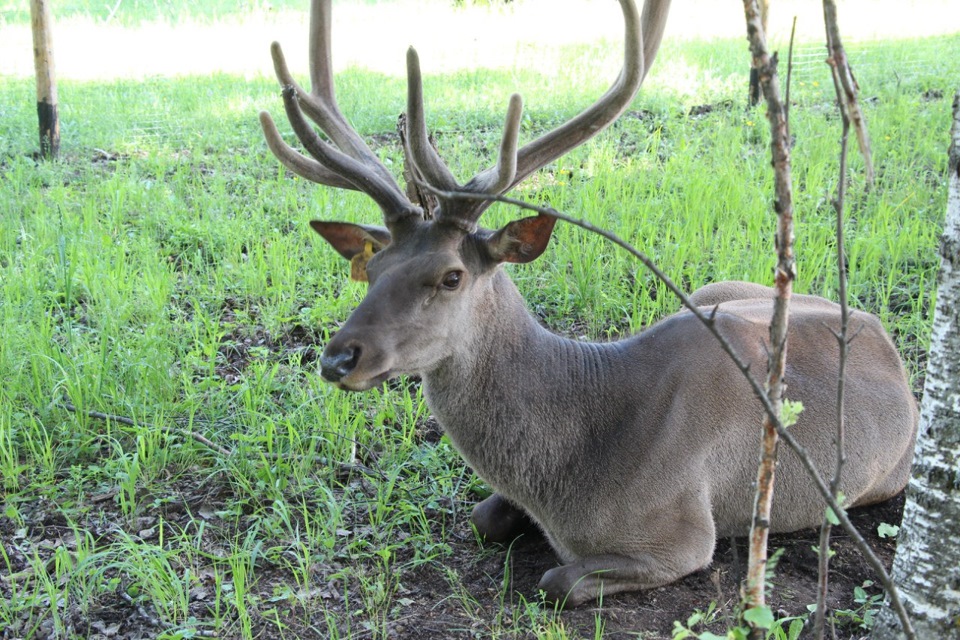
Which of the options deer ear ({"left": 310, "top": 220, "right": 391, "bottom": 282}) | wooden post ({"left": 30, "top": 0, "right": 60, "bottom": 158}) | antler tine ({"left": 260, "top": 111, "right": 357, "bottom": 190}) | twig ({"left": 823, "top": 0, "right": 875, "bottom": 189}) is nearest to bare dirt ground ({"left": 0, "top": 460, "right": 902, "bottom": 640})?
deer ear ({"left": 310, "top": 220, "right": 391, "bottom": 282})

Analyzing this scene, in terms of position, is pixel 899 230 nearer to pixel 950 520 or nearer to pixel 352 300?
pixel 352 300

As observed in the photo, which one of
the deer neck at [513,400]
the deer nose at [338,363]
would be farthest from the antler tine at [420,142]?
the deer nose at [338,363]

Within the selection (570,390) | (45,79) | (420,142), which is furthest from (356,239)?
(45,79)

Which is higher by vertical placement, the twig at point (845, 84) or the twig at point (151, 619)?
the twig at point (845, 84)

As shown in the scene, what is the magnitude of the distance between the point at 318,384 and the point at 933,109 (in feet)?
20.1

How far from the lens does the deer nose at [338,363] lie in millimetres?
3156

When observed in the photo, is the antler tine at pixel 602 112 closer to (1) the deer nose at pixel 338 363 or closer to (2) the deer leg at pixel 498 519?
(1) the deer nose at pixel 338 363

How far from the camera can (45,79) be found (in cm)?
761

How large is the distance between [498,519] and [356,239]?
1.25m

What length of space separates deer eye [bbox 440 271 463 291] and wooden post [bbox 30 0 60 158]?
5493 mm

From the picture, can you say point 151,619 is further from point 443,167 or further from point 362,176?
point 443,167

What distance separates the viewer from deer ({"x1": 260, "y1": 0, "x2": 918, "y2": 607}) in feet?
11.3

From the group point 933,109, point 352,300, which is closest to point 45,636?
point 352,300

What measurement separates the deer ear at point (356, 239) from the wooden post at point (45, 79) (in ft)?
15.7
